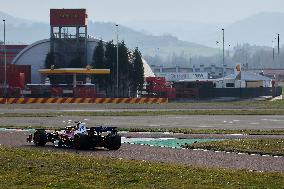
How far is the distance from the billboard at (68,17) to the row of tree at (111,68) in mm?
4291

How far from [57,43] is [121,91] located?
11390mm

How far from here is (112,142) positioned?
97.8 ft

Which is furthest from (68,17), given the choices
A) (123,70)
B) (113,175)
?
(113,175)

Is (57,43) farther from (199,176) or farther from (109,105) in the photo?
(199,176)

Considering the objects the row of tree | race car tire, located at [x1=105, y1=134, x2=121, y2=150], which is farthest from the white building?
race car tire, located at [x1=105, y1=134, x2=121, y2=150]

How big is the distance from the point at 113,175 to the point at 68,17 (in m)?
88.8

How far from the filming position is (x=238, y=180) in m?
19.7

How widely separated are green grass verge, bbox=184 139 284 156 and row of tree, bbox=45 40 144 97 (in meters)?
A: 73.4

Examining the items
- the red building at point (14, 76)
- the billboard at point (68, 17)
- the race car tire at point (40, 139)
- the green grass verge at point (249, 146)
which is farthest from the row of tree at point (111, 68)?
the race car tire at point (40, 139)

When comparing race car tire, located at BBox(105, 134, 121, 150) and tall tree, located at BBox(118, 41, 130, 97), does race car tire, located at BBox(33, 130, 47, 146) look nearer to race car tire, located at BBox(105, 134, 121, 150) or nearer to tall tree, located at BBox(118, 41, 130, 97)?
race car tire, located at BBox(105, 134, 121, 150)

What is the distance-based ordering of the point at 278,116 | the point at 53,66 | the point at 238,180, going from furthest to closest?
the point at 53,66 < the point at 278,116 < the point at 238,180

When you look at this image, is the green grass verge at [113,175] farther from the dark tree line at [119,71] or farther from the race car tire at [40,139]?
the dark tree line at [119,71]

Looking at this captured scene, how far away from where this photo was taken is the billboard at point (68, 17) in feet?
353

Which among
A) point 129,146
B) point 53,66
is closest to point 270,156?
point 129,146
